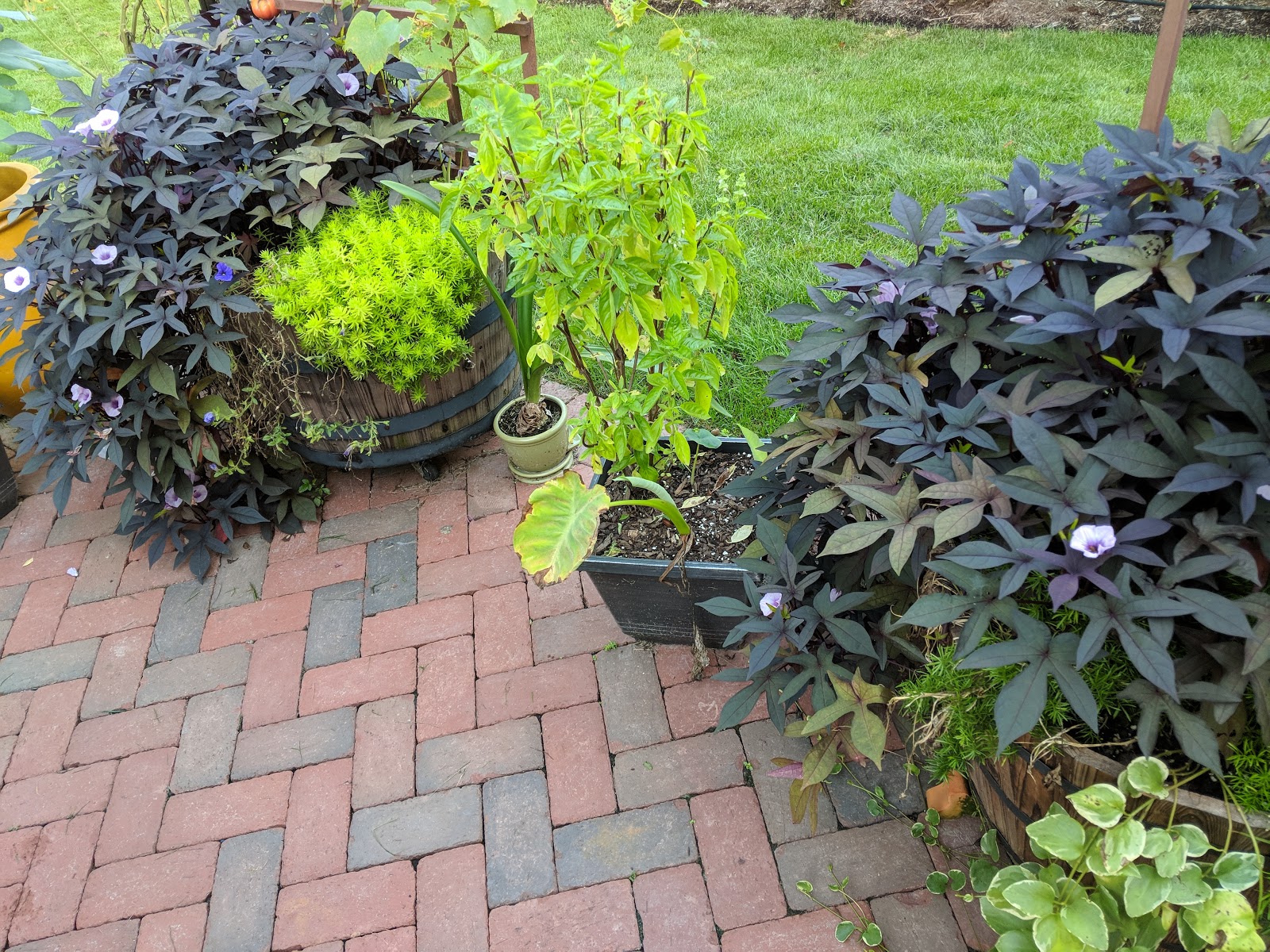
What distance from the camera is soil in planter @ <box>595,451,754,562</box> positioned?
2.17 metres

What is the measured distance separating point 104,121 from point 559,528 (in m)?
1.71

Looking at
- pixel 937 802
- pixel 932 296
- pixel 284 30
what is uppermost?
pixel 284 30

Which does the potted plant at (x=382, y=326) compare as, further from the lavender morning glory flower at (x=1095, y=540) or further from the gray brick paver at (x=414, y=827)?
the lavender morning glory flower at (x=1095, y=540)

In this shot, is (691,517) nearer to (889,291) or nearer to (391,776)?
(889,291)

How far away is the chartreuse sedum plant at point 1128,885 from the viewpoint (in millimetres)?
1170

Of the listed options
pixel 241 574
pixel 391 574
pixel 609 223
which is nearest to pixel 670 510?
pixel 609 223

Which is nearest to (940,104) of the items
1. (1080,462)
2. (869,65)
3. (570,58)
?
(869,65)

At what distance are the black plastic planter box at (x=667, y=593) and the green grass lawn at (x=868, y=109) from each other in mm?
832

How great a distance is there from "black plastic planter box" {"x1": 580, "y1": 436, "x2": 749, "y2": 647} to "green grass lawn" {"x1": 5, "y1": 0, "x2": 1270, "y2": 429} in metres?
0.83

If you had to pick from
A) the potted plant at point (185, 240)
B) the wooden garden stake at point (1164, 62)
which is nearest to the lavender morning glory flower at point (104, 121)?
the potted plant at point (185, 240)

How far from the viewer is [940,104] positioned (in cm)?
455

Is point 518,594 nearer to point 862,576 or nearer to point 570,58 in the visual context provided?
point 862,576

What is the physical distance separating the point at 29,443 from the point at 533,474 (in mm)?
1477

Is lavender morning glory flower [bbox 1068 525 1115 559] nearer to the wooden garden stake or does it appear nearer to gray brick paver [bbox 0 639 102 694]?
the wooden garden stake
